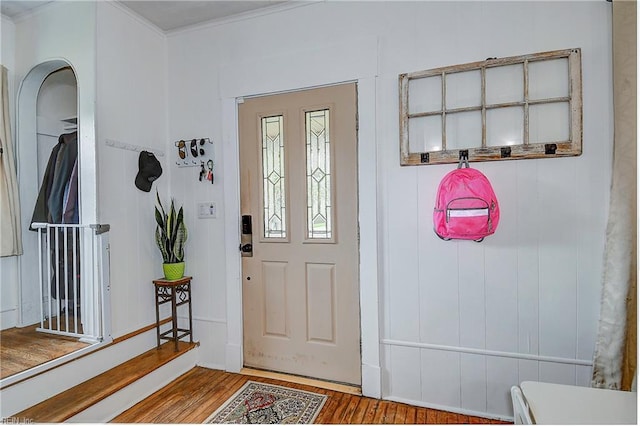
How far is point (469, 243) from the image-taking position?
2037 millimetres

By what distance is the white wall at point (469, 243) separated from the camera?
1.84 metres

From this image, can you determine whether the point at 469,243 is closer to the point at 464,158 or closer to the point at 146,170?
the point at 464,158

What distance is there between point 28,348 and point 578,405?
288 cm

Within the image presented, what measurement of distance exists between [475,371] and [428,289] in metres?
0.53

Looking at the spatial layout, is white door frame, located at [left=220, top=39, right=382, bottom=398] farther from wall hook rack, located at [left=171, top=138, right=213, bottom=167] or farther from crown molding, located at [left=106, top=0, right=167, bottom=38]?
crown molding, located at [left=106, top=0, right=167, bottom=38]

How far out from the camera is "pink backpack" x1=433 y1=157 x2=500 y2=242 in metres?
1.79

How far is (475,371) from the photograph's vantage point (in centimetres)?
202

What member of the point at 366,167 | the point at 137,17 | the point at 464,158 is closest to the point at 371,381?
the point at 366,167

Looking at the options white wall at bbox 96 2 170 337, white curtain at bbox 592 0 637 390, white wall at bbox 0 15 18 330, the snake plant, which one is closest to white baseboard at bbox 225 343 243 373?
white wall at bbox 96 2 170 337

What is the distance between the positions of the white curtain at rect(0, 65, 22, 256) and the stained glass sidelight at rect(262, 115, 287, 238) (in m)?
1.80

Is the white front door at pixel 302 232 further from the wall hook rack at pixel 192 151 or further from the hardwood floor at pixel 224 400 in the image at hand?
the wall hook rack at pixel 192 151

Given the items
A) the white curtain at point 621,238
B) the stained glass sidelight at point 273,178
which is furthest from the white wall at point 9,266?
the white curtain at point 621,238

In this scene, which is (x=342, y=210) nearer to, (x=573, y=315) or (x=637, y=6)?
(x=573, y=315)

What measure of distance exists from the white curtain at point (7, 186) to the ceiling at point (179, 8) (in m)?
0.44
